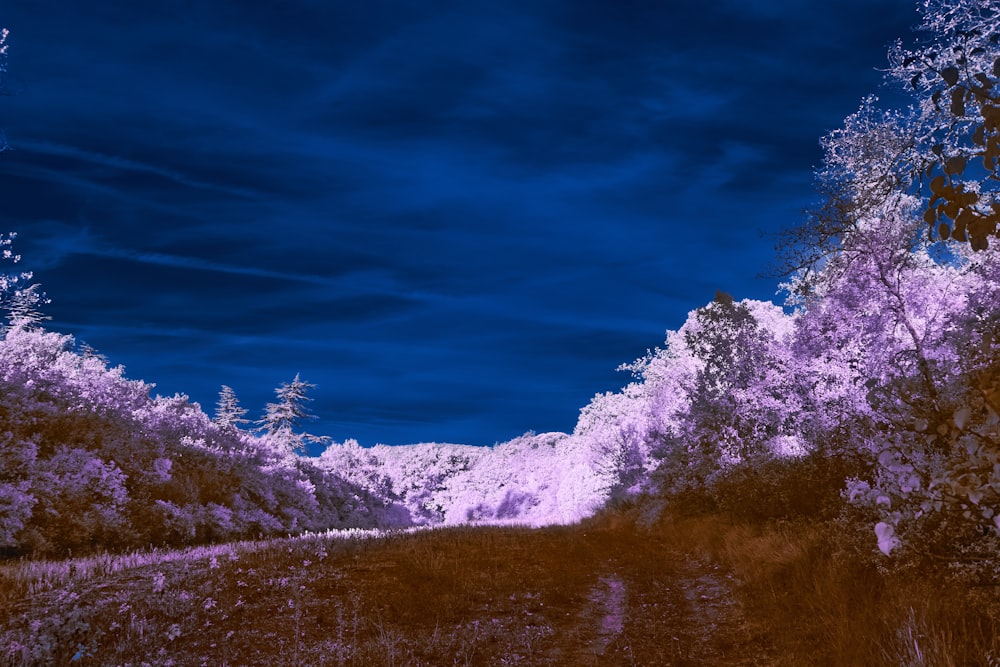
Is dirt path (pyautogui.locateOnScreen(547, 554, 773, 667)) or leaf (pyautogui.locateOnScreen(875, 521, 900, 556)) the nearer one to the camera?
leaf (pyautogui.locateOnScreen(875, 521, 900, 556))

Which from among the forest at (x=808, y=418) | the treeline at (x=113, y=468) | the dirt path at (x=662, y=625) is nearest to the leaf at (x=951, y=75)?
the forest at (x=808, y=418)

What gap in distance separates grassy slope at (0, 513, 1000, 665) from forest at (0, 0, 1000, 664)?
35.3 inches

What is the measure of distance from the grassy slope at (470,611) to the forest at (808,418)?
90cm

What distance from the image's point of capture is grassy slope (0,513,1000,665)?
7.43 m

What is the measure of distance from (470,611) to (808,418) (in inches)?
385

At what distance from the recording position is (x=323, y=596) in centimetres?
1154

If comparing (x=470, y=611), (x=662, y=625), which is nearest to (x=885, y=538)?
(x=662, y=625)

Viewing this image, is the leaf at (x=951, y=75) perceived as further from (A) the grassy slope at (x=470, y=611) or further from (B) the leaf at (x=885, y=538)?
(A) the grassy slope at (x=470, y=611)

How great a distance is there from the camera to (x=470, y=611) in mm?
11203

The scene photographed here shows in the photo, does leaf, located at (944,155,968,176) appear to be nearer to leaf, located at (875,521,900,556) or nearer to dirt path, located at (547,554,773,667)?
leaf, located at (875,521,900,556)

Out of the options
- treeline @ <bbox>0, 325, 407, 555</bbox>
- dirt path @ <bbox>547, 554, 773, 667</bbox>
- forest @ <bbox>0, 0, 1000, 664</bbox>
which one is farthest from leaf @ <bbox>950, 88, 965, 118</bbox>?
treeline @ <bbox>0, 325, 407, 555</bbox>

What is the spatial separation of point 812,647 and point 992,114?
678cm

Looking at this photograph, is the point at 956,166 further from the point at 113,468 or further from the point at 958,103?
the point at 113,468

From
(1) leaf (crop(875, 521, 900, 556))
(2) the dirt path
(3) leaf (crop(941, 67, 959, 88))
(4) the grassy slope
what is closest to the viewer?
(3) leaf (crop(941, 67, 959, 88))
